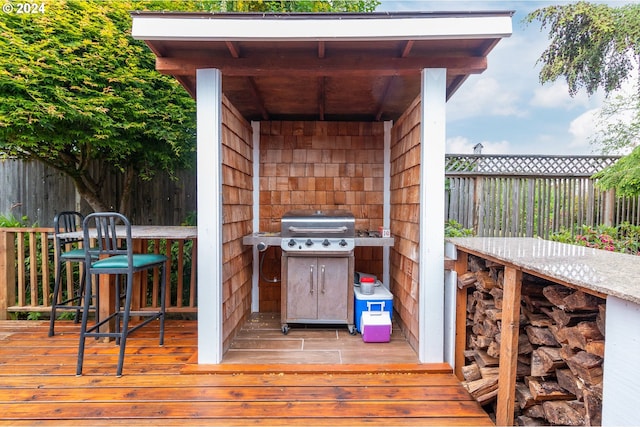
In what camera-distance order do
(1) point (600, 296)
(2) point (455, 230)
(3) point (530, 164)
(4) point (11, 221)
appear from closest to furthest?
(1) point (600, 296)
(2) point (455, 230)
(4) point (11, 221)
(3) point (530, 164)

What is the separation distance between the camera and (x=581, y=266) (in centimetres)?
141

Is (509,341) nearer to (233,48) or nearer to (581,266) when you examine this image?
(581,266)

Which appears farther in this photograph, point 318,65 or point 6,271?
point 6,271

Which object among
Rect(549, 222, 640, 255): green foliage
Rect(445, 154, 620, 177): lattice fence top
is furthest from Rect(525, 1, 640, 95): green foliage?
Rect(549, 222, 640, 255): green foliage

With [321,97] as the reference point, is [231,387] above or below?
below

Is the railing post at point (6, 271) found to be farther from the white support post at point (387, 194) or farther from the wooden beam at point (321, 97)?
the white support post at point (387, 194)

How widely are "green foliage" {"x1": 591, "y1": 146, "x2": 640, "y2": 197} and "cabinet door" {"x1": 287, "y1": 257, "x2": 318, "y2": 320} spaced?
453cm

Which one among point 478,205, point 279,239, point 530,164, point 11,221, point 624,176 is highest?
point 530,164

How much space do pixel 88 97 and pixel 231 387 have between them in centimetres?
340

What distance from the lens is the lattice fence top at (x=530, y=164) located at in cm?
473

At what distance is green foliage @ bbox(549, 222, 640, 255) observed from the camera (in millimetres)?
4527

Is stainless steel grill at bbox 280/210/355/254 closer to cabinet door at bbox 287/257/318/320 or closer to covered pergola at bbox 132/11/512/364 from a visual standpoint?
cabinet door at bbox 287/257/318/320

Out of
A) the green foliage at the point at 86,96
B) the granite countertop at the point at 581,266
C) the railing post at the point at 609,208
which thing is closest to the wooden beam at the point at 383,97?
the granite countertop at the point at 581,266

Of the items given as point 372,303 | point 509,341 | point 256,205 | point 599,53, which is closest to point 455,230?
point 372,303
